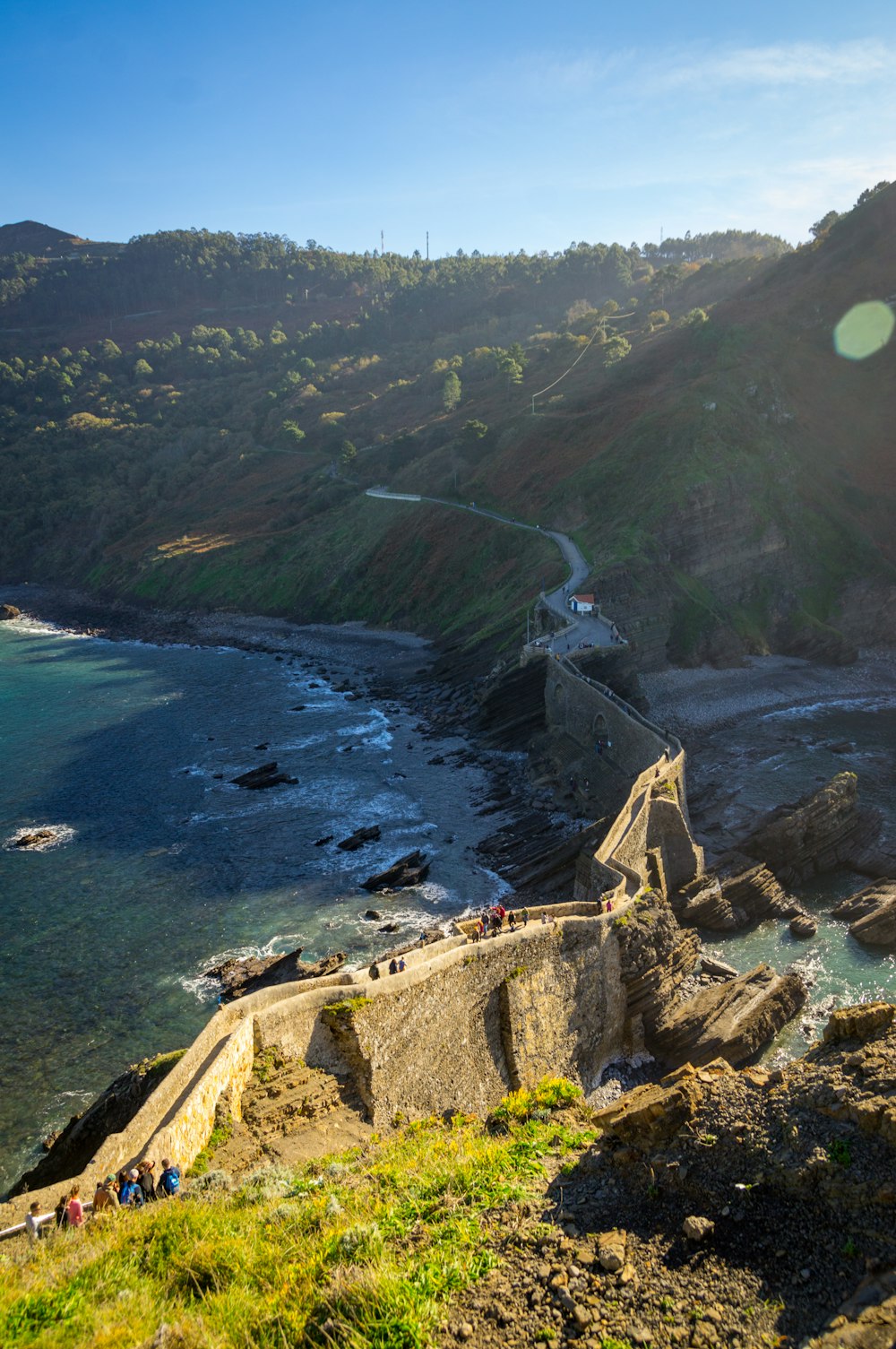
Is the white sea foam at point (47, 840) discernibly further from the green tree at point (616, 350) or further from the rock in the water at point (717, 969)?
the green tree at point (616, 350)

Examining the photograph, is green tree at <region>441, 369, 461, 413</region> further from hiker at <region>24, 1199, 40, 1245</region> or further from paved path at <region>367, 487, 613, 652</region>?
hiker at <region>24, 1199, 40, 1245</region>

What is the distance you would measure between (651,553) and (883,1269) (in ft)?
172

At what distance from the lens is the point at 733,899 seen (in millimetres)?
30469

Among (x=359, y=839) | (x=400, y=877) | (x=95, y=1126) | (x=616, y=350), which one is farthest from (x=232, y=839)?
(x=616, y=350)

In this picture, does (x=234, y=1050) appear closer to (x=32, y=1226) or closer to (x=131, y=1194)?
(x=131, y=1194)

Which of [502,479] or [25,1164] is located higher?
[502,479]

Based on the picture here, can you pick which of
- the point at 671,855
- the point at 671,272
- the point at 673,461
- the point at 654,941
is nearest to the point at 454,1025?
the point at 654,941

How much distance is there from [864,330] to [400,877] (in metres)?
71.8

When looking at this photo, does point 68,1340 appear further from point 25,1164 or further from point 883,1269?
point 25,1164

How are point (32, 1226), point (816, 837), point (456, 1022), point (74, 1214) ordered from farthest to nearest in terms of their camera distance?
point (816, 837)
point (456, 1022)
point (74, 1214)
point (32, 1226)

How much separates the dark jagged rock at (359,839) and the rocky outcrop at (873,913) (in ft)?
61.4

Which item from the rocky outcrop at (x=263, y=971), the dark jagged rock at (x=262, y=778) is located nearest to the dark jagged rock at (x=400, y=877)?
the rocky outcrop at (x=263, y=971)

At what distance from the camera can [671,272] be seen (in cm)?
13100

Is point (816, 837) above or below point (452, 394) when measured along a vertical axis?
below
